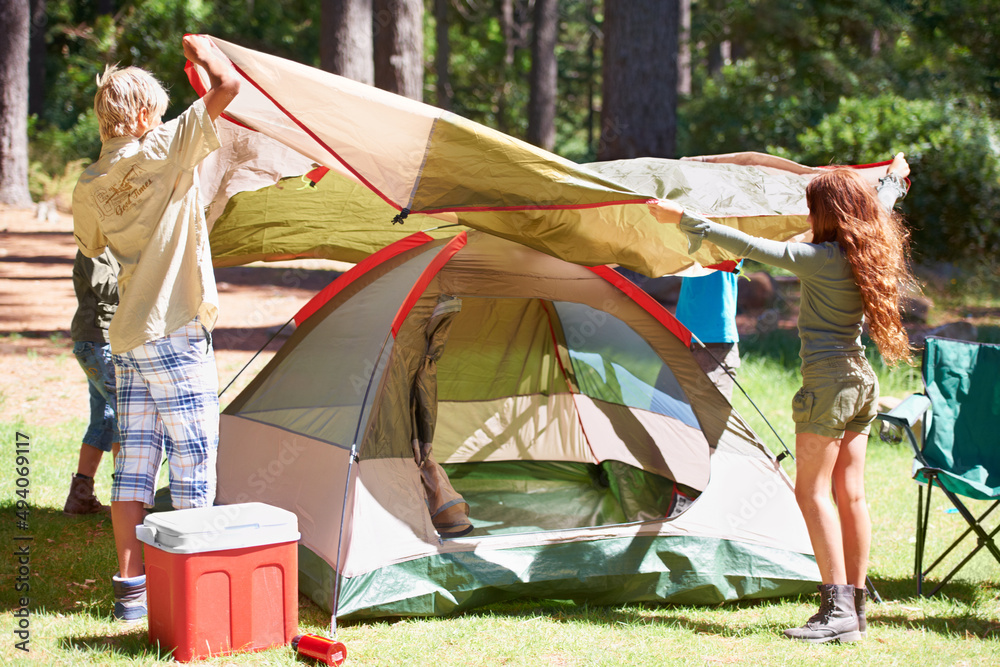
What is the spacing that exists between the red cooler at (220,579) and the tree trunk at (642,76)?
611cm

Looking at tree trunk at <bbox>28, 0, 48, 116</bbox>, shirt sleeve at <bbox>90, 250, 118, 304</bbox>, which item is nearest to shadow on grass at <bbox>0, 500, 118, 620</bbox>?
shirt sleeve at <bbox>90, 250, 118, 304</bbox>

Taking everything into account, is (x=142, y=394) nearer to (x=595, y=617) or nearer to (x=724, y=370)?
(x=595, y=617)

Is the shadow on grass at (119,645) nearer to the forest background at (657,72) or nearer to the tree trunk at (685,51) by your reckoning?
the forest background at (657,72)

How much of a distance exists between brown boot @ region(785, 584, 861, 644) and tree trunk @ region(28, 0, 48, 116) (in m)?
19.1

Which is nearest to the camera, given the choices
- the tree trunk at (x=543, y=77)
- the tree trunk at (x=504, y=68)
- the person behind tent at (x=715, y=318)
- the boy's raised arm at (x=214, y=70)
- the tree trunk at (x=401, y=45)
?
the boy's raised arm at (x=214, y=70)

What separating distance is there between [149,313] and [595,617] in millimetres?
1929

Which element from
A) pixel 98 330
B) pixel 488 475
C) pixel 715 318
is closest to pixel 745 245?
pixel 715 318

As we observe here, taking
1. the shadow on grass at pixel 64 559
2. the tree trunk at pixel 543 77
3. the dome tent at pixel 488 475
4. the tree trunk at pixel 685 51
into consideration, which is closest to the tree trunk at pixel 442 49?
the tree trunk at pixel 543 77

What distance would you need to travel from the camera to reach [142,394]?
2.84 m

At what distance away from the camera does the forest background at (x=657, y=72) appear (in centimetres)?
829

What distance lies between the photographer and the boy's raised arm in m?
2.57

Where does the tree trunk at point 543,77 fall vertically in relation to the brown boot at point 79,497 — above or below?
above

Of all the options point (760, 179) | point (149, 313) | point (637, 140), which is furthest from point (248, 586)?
point (637, 140)

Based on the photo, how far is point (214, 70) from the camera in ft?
8.48
